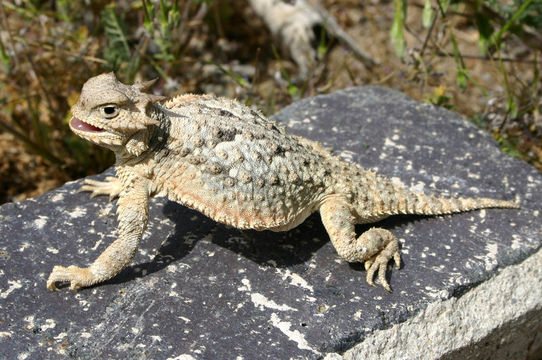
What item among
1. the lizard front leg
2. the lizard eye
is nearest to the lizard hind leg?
the lizard front leg

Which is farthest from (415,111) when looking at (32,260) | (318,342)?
(32,260)

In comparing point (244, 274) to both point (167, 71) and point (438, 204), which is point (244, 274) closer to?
point (438, 204)

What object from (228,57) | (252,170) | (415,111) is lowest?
(228,57)

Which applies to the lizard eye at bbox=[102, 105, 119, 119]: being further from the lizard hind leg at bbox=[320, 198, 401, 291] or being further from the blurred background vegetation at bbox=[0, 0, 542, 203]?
the blurred background vegetation at bbox=[0, 0, 542, 203]

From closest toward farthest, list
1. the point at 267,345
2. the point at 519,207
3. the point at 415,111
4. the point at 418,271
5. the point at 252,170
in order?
1. the point at 267,345
2. the point at 252,170
3. the point at 418,271
4. the point at 519,207
5. the point at 415,111

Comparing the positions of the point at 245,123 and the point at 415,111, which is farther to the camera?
the point at 415,111

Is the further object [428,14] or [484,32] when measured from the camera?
[484,32]

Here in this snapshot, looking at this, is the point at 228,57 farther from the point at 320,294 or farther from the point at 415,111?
the point at 320,294

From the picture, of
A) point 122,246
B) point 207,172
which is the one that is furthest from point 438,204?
point 122,246
